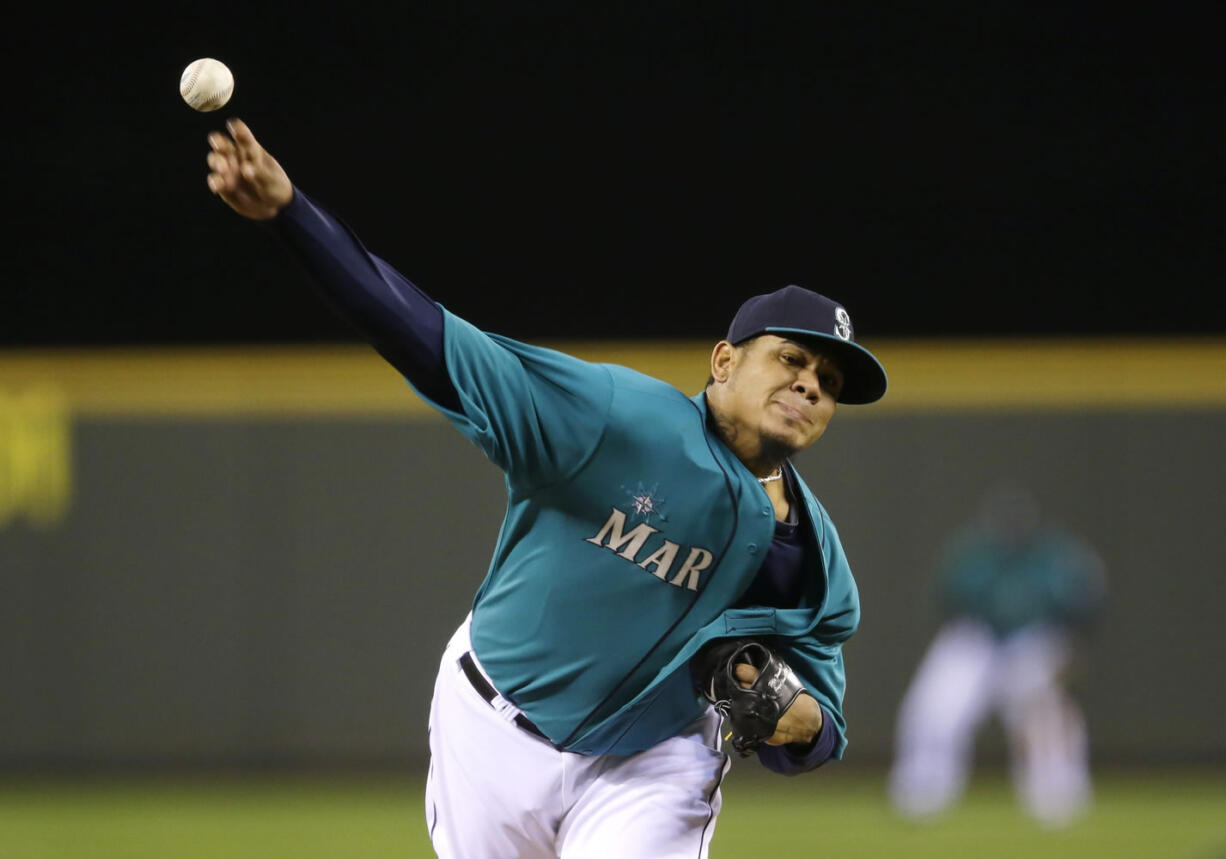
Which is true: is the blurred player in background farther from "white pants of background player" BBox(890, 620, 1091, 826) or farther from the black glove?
the black glove

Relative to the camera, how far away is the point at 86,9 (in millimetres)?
9508

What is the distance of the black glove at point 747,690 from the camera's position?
9.97 ft

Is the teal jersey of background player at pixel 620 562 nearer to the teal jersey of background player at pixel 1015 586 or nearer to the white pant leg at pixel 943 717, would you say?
the white pant leg at pixel 943 717

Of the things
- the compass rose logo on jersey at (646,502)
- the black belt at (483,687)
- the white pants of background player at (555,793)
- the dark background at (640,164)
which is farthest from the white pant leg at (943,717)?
the compass rose logo on jersey at (646,502)

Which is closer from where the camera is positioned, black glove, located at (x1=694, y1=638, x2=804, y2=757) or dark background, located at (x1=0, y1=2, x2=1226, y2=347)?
black glove, located at (x1=694, y1=638, x2=804, y2=757)

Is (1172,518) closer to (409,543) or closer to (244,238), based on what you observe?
(409,543)

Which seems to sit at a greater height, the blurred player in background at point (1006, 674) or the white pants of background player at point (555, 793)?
the blurred player in background at point (1006, 674)

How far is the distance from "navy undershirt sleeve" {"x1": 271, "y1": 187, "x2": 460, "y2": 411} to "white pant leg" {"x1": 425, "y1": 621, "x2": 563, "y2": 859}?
0.82m

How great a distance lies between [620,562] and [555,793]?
50cm

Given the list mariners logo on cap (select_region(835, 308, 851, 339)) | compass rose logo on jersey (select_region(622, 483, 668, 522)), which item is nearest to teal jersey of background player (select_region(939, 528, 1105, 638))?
mariners logo on cap (select_region(835, 308, 851, 339))

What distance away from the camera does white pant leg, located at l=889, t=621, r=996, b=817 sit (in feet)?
27.6

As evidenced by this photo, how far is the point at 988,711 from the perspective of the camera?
29.1ft

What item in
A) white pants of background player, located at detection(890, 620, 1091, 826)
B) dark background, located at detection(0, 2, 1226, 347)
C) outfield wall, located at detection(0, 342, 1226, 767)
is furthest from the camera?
dark background, located at detection(0, 2, 1226, 347)

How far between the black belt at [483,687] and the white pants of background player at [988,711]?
5.43 meters
